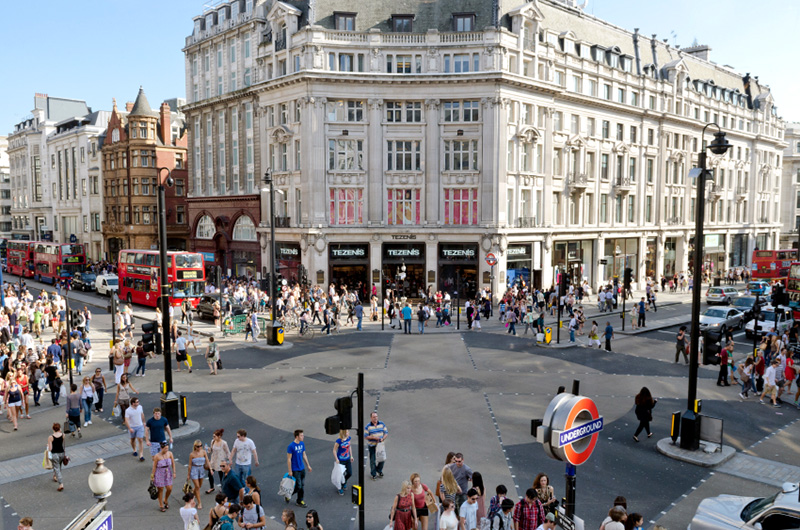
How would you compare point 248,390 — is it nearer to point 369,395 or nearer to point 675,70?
point 369,395

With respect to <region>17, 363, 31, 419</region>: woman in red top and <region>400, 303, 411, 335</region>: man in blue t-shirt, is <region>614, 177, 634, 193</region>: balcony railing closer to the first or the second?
<region>400, 303, 411, 335</region>: man in blue t-shirt

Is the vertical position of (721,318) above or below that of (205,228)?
below

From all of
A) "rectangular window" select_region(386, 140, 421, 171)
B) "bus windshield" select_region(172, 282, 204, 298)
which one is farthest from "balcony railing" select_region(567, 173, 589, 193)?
"bus windshield" select_region(172, 282, 204, 298)

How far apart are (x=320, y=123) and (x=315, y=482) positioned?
1270 inches

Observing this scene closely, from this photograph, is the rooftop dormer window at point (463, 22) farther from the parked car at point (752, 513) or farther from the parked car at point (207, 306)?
the parked car at point (752, 513)

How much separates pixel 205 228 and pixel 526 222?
3128 centimetres

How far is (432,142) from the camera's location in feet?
137

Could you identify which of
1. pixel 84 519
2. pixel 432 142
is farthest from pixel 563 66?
pixel 84 519

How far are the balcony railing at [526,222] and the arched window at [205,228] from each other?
29239 mm

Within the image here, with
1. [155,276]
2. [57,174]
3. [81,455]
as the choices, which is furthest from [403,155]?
[57,174]

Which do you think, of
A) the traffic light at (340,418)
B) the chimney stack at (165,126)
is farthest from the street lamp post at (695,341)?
the chimney stack at (165,126)

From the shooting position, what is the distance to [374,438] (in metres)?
13.1

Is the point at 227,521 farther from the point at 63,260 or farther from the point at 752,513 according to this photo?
the point at 63,260

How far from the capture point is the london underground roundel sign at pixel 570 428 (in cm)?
806
